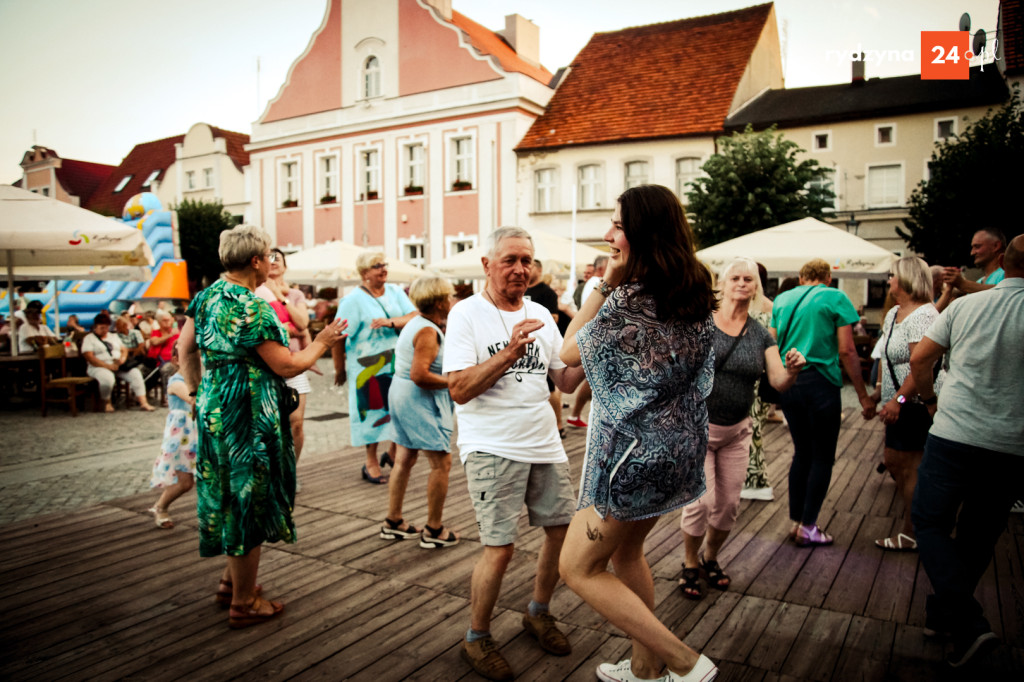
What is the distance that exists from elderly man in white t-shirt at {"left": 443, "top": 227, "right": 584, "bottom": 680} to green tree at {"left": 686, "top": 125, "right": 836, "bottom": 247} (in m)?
17.4

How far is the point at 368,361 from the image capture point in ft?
20.3

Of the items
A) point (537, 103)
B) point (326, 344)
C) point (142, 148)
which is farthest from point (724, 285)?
point (142, 148)

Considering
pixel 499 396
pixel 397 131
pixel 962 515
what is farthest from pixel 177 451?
pixel 397 131

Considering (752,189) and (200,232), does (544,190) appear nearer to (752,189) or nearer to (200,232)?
(752,189)

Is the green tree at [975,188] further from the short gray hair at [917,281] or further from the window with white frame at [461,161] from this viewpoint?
the window with white frame at [461,161]

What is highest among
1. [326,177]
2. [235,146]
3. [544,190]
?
[235,146]

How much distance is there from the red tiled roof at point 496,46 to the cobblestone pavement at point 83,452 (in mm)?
20877

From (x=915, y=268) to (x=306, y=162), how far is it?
29796mm

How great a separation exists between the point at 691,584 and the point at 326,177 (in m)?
30.0

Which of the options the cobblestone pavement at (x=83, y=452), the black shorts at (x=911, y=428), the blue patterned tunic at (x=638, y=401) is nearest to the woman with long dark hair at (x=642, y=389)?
the blue patterned tunic at (x=638, y=401)

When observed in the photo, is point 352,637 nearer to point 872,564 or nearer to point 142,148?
point 872,564

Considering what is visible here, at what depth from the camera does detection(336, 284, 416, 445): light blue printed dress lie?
6117 mm

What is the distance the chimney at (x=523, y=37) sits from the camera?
32.8 m

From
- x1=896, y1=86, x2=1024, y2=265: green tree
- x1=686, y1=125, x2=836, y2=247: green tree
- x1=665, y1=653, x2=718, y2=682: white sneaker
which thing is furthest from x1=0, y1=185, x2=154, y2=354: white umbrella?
x1=896, y1=86, x2=1024, y2=265: green tree
